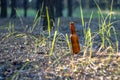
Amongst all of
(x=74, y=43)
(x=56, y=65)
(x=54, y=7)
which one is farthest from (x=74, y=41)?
(x=54, y=7)

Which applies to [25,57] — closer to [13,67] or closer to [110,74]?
[13,67]

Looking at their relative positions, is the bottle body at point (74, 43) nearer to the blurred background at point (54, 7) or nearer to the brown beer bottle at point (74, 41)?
the brown beer bottle at point (74, 41)

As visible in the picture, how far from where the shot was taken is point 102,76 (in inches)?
223

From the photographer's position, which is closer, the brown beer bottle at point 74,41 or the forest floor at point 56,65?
the forest floor at point 56,65

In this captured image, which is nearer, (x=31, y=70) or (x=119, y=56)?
(x=31, y=70)

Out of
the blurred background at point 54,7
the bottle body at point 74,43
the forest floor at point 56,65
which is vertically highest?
the bottle body at point 74,43

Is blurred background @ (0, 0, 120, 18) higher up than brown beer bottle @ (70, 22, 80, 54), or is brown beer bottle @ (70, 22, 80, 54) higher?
brown beer bottle @ (70, 22, 80, 54)

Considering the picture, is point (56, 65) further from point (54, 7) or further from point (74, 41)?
point (54, 7)

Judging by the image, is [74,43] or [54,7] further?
[54,7]

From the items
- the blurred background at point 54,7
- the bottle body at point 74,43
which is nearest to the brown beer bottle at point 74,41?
the bottle body at point 74,43

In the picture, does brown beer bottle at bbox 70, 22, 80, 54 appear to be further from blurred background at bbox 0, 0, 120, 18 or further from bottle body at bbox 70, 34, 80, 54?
blurred background at bbox 0, 0, 120, 18

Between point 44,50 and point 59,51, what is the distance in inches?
12.7

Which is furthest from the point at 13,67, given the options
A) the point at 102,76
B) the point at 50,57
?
the point at 102,76

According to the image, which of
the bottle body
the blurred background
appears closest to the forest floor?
the bottle body
